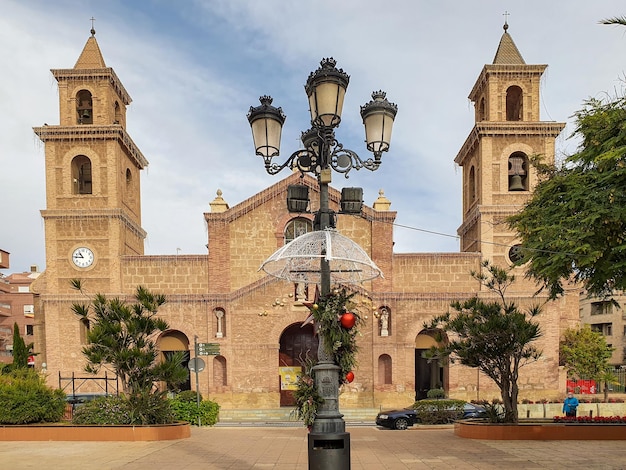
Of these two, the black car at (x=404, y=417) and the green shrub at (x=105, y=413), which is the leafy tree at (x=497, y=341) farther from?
the green shrub at (x=105, y=413)

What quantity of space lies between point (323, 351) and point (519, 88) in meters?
26.5

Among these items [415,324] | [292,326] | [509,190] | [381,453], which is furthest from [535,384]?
[381,453]

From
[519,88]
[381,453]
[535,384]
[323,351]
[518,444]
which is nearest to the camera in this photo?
[323,351]

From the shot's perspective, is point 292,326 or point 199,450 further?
point 292,326

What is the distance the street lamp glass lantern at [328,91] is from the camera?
6.92 m

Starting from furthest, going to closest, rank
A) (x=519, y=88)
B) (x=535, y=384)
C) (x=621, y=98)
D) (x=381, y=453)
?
(x=519, y=88) → (x=535, y=384) → (x=381, y=453) → (x=621, y=98)

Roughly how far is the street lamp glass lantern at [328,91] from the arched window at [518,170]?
23.4 m

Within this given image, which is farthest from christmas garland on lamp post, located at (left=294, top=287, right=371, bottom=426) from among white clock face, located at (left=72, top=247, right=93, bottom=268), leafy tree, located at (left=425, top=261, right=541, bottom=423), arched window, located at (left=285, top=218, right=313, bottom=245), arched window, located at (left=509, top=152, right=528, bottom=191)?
white clock face, located at (left=72, top=247, right=93, bottom=268)

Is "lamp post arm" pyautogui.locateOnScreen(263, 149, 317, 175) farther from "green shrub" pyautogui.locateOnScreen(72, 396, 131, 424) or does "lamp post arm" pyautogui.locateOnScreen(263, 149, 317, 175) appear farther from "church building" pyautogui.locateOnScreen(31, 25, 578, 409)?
"church building" pyautogui.locateOnScreen(31, 25, 578, 409)

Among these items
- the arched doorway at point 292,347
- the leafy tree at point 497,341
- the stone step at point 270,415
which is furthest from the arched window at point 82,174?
the leafy tree at point 497,341

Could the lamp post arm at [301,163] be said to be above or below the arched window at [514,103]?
below

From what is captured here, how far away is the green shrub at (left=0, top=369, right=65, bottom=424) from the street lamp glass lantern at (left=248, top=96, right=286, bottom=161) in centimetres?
1130

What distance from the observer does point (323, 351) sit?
6703 mm

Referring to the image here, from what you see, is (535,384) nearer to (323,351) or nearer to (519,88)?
(519,88)
